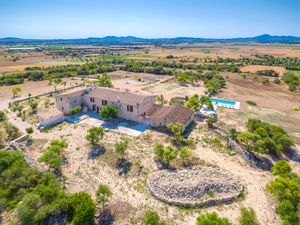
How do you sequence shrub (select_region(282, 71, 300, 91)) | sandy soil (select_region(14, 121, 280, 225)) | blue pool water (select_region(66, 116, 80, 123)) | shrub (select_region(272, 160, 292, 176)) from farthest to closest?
shrub (select_region(282, 71, 300, 91)) → blue pool water (select_region(66, 116, 80, 123)) → shrub (select_region(272, 160, 292, 176)) → sandy soil (select_region(14, 121, 280, 225))

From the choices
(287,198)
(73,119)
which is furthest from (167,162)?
(73,119)

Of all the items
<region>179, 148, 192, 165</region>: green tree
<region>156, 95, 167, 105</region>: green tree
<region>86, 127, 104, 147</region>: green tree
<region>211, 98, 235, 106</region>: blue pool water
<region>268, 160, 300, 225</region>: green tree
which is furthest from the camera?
<region>211, 98, 235, 106</region>: blue pool water

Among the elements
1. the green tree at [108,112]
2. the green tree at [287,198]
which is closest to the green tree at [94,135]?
the green tree at [108,112]

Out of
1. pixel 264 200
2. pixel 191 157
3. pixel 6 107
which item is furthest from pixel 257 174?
pixel 6 107

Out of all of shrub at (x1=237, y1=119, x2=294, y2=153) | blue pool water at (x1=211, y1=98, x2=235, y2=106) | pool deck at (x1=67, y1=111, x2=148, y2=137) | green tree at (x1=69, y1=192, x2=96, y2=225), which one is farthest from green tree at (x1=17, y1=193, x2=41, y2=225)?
blue pool water at (x1=211, y1=98, x2=235, y2=106)

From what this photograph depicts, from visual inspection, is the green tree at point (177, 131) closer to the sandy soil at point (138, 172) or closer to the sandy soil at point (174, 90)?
the sandy soil at point (138, 172)

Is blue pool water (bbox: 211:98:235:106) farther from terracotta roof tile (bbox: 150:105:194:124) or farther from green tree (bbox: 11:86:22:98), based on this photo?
green tree (bbox: 11:86:22:98)

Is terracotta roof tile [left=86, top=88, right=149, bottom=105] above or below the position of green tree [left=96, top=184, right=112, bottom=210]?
above
